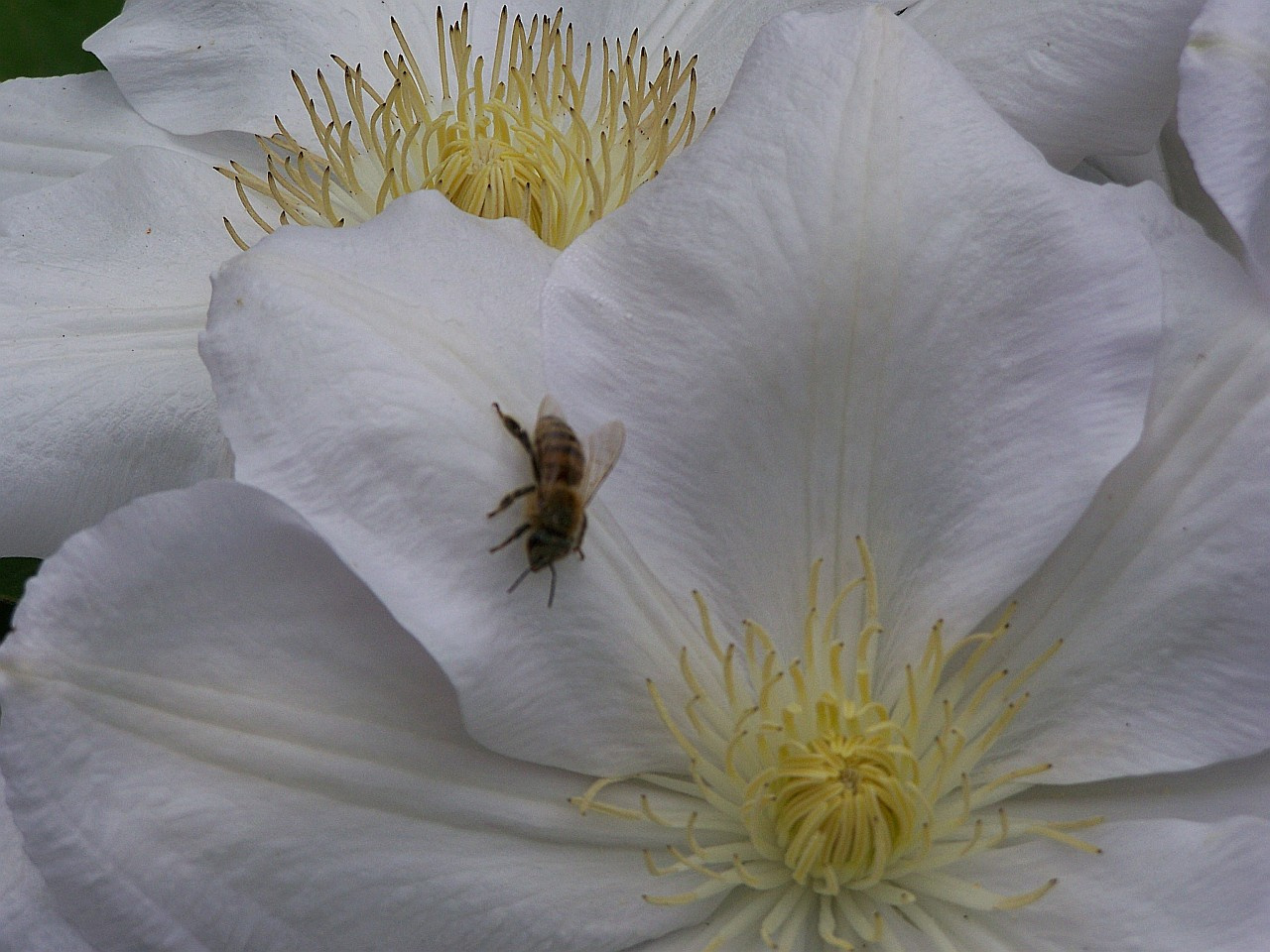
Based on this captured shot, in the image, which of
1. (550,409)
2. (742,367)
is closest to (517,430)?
(550,409)

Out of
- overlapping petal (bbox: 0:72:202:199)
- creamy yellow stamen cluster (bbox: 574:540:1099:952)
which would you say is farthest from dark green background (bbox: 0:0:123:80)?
creamy yellow stamen cluster (bbox: 574:540:1099:952)

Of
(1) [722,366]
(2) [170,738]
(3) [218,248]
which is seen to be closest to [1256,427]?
(1) [722,366]

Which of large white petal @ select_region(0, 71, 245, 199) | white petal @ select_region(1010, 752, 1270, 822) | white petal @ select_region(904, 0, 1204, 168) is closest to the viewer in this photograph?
white petal @ select_region(1010, 752, 1270, 822)

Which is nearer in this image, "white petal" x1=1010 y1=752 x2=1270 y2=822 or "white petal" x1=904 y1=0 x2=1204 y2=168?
"white petal" x1=1010 y1=752 x2=1270 y2=822

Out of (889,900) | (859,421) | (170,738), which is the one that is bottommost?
(889,900)

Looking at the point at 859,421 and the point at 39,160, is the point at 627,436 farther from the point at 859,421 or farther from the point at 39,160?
the point at 39,160

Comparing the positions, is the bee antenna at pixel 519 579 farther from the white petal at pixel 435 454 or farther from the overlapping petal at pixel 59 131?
the overlapping petal at pixel 59 131

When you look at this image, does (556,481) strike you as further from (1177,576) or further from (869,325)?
(1177,576)

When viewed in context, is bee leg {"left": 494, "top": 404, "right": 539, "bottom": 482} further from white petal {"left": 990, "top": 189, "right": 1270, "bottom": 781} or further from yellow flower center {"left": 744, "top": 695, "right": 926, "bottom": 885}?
white petal {"left": 990, "top": 189, "right": 1270, "bottom": 781}
